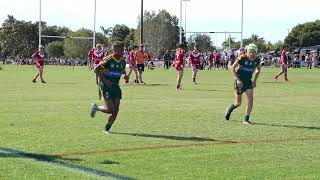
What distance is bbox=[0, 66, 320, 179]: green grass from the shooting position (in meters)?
8.99

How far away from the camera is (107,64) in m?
12.9

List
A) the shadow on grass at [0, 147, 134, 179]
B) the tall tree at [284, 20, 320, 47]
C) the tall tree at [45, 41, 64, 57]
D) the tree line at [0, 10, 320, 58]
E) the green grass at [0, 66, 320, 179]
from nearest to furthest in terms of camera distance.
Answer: the shadow on grass at [0, 147, 134, 179], the green grass at [0, 66, 320, 179], the tree line at [0, 10, 320, 58], the tall tree at [284, 20, 320, 47], the tall tree at [45, 41, 64, 57]

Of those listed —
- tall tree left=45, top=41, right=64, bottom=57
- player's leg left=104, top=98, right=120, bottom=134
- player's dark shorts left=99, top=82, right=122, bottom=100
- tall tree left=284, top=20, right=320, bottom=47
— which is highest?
tall tree left=284, top=20, right=320, bottom=47

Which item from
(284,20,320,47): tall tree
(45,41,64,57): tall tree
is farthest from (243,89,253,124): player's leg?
(45,41,64,57): tall tree

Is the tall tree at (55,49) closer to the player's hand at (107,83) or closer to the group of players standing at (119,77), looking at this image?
the group of players standing at (119,77)

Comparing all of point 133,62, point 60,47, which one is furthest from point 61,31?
point 133,62

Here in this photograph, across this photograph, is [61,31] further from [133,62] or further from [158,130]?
[158,130]

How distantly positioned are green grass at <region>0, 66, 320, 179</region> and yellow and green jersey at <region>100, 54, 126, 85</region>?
1.07m

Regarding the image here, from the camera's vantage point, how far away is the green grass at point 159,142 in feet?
29.5

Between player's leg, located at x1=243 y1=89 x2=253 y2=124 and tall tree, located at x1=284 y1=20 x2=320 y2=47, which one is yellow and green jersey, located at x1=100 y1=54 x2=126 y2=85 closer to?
player's leg, located at x1=243 y1=89 x2=253 y2=124

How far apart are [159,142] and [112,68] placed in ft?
6.73

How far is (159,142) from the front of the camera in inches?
459

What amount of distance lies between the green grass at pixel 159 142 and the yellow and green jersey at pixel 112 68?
3.52ft

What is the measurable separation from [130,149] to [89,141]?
1121mm
